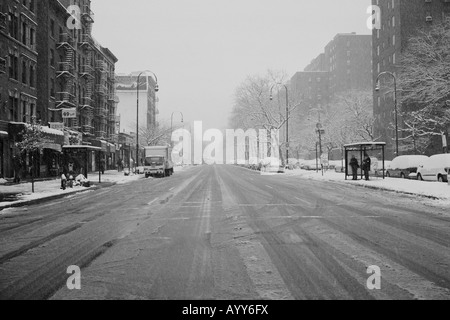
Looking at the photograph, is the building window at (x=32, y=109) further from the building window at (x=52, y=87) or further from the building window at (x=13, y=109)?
the building window at (x=52, y=87)

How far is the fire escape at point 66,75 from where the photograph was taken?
1747 inches

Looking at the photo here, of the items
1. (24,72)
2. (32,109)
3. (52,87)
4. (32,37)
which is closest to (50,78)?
(52,87)

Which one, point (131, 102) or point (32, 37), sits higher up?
point (131, 102)

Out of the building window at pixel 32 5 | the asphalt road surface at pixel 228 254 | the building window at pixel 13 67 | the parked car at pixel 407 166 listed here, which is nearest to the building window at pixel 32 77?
the building window at pixel 13 67

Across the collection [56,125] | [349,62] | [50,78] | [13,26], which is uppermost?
[349,62]

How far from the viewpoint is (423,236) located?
8.99 metres

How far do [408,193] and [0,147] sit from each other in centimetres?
2645

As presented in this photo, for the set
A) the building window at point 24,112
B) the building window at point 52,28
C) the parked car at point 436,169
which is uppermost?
the building window at point 52,28

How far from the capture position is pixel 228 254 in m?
7.22

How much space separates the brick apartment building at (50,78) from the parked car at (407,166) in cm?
2720

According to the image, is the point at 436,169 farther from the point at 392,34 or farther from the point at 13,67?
the point at 392,34

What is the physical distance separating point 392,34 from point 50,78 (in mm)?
48783

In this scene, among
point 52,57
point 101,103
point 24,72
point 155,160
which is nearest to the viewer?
point 24,72
